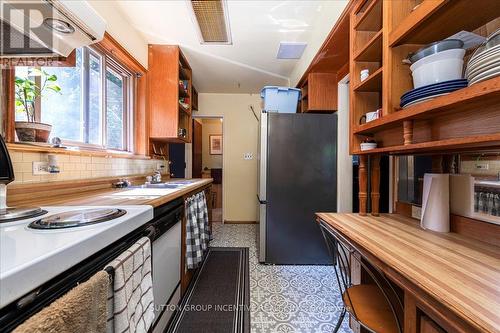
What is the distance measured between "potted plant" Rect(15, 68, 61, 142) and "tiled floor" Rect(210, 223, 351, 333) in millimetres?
1796

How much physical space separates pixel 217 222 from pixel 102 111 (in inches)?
111

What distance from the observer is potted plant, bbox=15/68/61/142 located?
3.91ft

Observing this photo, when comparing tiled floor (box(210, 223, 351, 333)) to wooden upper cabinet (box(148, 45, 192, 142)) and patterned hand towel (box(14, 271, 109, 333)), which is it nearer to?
patterned hand towel (box(14, 271, 109, 333))

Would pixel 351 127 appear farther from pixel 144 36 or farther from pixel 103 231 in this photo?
pixel 144 36

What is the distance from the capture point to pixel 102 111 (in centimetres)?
203

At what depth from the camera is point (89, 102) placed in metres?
1.88

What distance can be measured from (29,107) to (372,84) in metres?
2.11

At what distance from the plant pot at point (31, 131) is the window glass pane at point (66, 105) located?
22cm

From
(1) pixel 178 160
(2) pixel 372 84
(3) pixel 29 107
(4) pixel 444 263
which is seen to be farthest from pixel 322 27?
(1) pixel 178 160

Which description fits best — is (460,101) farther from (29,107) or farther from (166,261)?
(29,107)

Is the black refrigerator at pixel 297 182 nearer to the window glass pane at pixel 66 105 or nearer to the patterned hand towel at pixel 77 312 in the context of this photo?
the window glass pane at pixel 66 105

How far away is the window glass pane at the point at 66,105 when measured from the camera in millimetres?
1482

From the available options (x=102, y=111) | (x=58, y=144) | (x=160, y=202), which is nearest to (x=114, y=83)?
(x=102, y=111)

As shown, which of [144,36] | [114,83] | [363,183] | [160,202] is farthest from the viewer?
[144,36]
